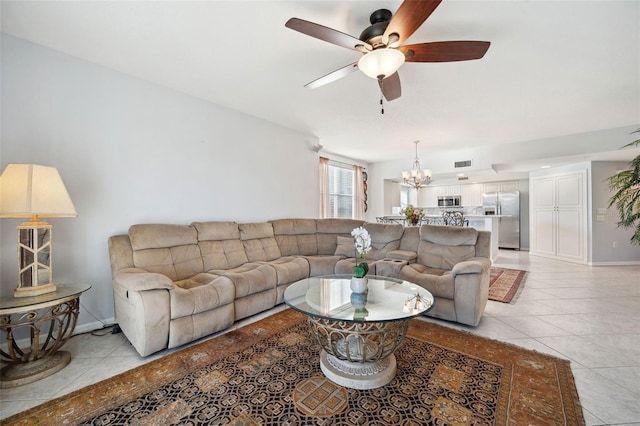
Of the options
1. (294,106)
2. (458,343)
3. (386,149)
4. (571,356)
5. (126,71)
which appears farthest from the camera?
(386,149)

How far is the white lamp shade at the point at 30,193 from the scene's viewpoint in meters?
1.77

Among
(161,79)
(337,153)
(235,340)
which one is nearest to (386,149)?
(337,153)

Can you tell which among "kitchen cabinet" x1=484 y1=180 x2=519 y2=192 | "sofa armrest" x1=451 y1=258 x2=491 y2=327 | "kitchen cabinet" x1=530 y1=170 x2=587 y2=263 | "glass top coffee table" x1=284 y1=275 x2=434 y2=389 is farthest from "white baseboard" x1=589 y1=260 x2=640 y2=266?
"glass top coffee table" x1=284 y1=275 x2=434 y2=389

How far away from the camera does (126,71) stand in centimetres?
275

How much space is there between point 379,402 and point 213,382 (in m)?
1.10

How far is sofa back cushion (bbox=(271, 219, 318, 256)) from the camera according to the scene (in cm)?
411

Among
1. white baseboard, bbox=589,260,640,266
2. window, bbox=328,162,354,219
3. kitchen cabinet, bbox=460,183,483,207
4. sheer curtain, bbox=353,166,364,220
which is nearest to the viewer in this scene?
white baseboard, bbox=589,260,640,266

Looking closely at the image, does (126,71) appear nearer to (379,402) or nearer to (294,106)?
(294,106)

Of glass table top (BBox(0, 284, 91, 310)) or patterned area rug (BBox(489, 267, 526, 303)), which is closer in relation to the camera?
glass table top (BBox(0, 284, 91, 310))

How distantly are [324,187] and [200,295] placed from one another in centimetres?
399

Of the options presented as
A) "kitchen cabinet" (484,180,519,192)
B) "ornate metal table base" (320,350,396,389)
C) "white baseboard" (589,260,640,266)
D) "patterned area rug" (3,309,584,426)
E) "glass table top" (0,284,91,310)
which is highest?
"kitchen cabinet" (484,180,519,192)

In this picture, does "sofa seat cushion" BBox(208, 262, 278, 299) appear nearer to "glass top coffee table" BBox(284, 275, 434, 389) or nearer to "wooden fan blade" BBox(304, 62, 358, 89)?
"glass top coffee table" BBox(284, 275, 434, 389)

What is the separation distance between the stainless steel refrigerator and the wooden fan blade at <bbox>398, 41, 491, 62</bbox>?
715 cm

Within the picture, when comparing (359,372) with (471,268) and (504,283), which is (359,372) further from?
(504,283)
